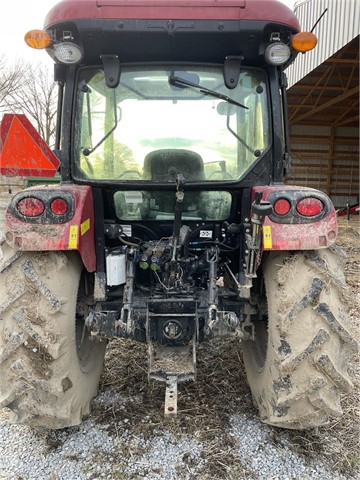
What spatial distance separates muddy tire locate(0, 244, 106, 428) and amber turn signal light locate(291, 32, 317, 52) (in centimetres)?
179

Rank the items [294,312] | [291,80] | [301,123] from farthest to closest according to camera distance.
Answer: [301,123] < [291,80] < [294,312]

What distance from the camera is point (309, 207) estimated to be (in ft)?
6.98

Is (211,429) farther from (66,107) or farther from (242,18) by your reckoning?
(242,18)

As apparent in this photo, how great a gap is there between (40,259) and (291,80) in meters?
12.4

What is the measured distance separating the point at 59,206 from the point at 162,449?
1492mm

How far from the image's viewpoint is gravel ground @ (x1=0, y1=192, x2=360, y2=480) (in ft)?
7.00

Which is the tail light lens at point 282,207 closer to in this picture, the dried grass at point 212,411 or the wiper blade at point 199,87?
the wiper blade at point 199,87

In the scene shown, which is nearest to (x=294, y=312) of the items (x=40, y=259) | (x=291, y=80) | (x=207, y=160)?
(x=207, y=160)

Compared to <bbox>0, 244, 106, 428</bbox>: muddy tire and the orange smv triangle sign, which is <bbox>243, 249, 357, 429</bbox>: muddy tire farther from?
the orange smv triangle sign

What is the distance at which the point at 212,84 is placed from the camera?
8.11 feet

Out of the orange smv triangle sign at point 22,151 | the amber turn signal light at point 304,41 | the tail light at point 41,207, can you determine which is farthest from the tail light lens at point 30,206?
the amber turn signal light at point 304,41

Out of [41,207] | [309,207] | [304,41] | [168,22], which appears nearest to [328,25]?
[304,41]

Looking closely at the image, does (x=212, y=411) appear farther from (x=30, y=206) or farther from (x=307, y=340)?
(x=30, y=206)

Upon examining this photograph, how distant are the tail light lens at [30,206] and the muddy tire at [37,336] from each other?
0.72ft
